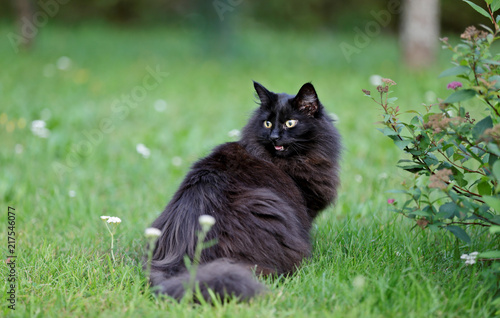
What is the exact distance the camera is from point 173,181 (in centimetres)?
431

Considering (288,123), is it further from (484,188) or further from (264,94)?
(484,188)

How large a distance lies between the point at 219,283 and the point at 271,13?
1497cm

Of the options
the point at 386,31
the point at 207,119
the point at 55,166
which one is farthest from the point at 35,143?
the point at 386,31

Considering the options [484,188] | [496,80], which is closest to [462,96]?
[496,80]

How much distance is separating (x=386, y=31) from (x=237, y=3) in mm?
7031

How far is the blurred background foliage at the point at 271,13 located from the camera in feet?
48.9

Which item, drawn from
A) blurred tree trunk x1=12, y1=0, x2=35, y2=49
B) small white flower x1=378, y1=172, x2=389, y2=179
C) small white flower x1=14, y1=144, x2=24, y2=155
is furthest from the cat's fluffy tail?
blurred tree trunk x1=12, y1=0, x2=35, y2=49

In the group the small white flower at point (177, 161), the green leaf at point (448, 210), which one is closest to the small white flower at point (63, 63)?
the small white flower at point (177, 161)

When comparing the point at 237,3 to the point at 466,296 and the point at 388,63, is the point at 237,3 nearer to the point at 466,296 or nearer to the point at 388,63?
the point at 388,63

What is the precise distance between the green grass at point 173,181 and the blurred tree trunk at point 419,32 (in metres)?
0.28

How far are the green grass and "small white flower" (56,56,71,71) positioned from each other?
0.45ft

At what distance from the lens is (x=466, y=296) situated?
2098 millimetres

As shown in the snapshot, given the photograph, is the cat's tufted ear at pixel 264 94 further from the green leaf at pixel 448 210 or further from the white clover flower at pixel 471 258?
the white clover flower at pixel 471 258

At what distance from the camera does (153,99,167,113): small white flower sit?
6.23 meters
